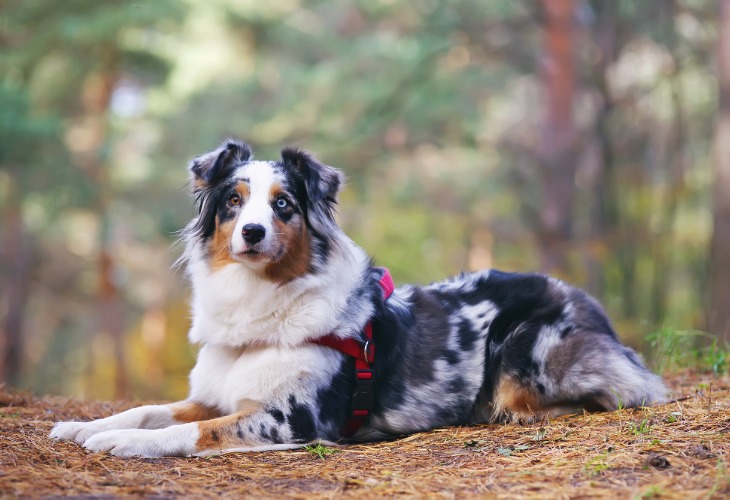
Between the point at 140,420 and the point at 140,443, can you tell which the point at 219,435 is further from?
the point at 140,420

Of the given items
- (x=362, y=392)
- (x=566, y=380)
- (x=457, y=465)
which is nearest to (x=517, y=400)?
(x=566, y=380)

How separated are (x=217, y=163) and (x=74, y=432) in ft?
6.06

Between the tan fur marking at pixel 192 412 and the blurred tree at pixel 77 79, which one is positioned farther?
the blurred tree at pixel 77 79

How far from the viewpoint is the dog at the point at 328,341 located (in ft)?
15.6

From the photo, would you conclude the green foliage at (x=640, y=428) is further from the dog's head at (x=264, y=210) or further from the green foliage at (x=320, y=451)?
the dog's head at (x=264, y=210)

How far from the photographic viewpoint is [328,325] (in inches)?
194

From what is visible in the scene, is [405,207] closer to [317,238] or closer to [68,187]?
[68,187]

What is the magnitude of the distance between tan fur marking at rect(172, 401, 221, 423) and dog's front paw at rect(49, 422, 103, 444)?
0.53 m

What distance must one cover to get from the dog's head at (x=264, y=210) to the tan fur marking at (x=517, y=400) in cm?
147

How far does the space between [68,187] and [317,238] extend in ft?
44.6

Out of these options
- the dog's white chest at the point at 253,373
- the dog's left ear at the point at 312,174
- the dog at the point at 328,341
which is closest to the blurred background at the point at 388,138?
the dog at the point at 328,341

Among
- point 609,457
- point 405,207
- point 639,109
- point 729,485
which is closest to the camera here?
point 729,485

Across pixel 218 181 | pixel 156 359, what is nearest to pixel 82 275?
pixel 156 359

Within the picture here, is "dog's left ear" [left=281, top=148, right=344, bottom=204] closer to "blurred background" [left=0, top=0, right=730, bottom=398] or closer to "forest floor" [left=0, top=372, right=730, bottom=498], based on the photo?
"forest floor" [left=0, top=372, right=730, bottom=498]
